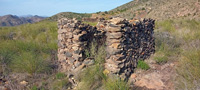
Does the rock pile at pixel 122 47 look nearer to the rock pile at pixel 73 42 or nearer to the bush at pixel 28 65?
the rock pile at pixel 73 42

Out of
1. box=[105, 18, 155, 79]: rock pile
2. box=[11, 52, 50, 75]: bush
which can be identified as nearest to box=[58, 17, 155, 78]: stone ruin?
box=[105, 18, 155, 79]: rock pile

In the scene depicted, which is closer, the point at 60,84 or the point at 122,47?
the point at 60,84

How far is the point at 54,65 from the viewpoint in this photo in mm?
5227

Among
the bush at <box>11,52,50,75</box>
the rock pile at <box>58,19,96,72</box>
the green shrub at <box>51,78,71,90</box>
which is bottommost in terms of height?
the green shrub at <box>51,78,71,90</box>

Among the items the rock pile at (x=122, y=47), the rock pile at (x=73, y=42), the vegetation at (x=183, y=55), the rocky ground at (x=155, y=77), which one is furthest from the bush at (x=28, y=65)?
the vegetation at (x=183, y=55)

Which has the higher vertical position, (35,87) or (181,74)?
(181,74)

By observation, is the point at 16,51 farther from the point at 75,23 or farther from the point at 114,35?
the point at 114,35

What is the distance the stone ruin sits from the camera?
4.22 meters

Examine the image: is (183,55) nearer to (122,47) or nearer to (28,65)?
(122,47)

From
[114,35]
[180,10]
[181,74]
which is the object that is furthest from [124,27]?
[180,10]

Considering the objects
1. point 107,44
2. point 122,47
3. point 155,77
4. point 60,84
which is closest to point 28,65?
point 60,84

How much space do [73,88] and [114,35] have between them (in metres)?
2.03

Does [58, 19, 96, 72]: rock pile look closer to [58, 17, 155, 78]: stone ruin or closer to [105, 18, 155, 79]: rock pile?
[58, 17, 155, 78]: stone ruin

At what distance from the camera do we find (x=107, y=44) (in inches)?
177
